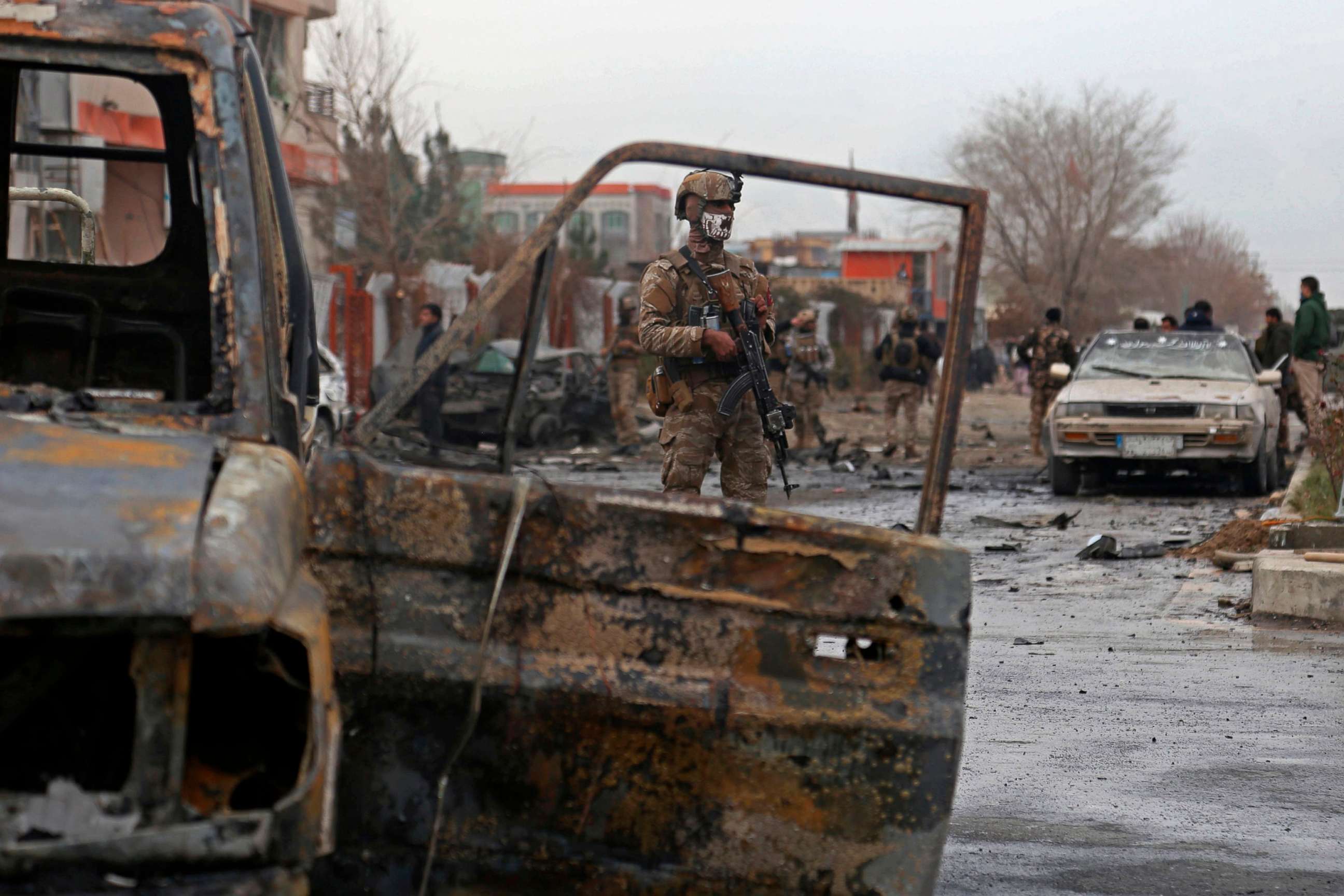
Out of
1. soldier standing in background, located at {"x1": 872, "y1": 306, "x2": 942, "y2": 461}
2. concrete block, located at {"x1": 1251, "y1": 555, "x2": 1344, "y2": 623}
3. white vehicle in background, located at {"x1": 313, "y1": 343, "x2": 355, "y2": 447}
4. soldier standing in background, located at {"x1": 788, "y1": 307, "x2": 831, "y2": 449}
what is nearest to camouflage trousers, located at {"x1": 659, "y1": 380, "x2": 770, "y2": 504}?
concrete block, located at {"x1": 1251, "y1": 555, "x2": 1344, "y2": 623}

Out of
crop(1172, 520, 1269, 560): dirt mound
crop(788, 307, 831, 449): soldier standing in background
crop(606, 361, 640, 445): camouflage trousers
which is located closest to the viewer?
crop(1172, 520, 1269, 560): dirt mound

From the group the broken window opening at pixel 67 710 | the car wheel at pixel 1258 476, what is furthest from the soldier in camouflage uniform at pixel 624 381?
the broken window opening at pixel 67 710

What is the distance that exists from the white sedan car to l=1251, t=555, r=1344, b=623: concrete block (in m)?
6.57

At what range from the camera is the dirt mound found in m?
11.6

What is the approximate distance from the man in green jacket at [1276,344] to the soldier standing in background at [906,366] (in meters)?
3.76

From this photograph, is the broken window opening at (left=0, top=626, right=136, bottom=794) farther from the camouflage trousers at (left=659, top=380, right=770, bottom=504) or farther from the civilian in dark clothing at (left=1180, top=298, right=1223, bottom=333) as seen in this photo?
the civilian in dark clothing at (left=1180, top=298, right=1223, bottom=333)

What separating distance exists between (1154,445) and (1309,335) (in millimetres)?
4852

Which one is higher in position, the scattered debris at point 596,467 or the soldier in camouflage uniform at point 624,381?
the soldier in camouflage uniform at point 624,381

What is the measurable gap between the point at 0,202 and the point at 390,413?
266 centimetres

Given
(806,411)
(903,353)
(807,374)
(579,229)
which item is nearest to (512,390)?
(903,353)

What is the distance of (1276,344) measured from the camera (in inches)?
819

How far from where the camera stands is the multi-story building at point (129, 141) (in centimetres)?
1403

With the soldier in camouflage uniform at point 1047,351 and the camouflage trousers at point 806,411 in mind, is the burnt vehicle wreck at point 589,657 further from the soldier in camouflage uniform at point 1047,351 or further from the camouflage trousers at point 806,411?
the camouflage trousers at point 806,411

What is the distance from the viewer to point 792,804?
3.18m
